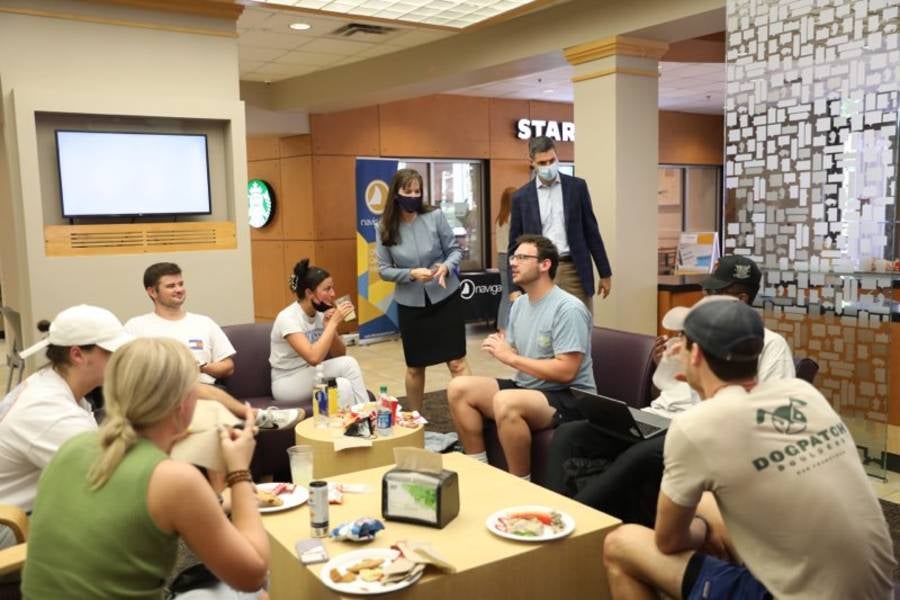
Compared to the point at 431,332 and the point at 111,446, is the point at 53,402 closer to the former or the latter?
the point at 111,446

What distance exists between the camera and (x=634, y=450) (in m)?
2.88

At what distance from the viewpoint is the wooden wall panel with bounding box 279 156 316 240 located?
31.0ft

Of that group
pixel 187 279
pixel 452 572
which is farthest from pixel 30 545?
pixel 187 279

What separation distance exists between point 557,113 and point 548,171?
6775mm

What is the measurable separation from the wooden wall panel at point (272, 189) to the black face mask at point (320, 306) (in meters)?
5.79

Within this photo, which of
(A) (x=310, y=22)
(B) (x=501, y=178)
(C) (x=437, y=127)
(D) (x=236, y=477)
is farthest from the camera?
(B) (x=501, y=178)

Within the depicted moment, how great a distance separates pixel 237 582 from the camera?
1674mm

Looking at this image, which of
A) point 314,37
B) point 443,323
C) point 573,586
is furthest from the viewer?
point 314,37

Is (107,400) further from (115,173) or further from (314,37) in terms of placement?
(314,37)

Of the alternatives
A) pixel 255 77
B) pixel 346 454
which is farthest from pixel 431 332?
pixel 255 77

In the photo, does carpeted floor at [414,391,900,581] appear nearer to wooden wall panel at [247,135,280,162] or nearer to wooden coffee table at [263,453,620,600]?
wooden coffee table at [263,453,620,600]

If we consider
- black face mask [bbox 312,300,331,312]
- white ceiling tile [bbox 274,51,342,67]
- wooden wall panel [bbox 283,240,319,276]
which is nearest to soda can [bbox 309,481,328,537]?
black face mask [bbox 312,300,331,312]

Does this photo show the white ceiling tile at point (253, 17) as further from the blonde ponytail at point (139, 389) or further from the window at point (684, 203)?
the window at point (684, 203)

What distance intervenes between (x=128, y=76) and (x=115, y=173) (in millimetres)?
619
